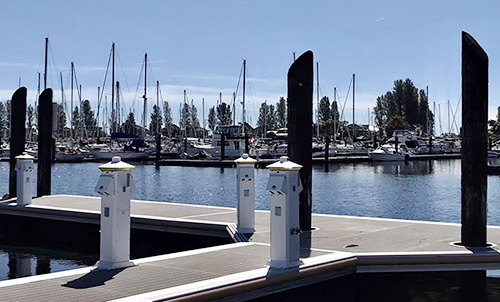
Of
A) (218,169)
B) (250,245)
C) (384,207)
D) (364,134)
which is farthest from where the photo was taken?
(364,134)

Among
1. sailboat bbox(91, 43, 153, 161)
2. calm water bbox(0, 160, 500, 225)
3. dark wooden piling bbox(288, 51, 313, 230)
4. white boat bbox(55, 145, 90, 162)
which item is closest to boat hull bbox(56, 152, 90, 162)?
white boat bbox(55, 145, 90, 162)

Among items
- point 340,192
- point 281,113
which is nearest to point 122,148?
point 340,192

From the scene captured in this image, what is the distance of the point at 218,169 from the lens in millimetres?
69125

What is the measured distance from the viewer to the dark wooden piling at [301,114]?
12367mm

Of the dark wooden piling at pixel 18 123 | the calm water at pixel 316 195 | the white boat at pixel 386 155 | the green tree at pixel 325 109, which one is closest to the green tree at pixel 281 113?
the green tree at pixel 325 109

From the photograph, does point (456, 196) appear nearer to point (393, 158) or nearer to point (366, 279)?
point (366, 279)

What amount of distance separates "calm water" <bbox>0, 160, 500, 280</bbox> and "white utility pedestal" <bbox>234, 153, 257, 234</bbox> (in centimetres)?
398

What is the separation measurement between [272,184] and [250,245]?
2.49 m

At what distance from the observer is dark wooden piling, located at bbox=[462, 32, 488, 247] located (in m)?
11.0

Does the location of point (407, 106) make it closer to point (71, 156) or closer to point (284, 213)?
point (71, 156)

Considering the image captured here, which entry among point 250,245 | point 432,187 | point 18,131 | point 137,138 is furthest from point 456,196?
point 137,138

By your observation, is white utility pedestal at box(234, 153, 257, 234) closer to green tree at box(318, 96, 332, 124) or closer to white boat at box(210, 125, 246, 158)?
white boat at box(210, 125, 246, 158)

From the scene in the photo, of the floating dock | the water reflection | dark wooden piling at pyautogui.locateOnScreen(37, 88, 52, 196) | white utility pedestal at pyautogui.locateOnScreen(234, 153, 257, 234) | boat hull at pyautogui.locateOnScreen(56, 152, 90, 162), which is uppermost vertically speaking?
dark wooden piling at pyautogui.locateOnScreen(37, 88, 52, 196)

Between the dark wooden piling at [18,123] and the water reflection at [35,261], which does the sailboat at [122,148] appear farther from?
the water reflection at [35,261]
